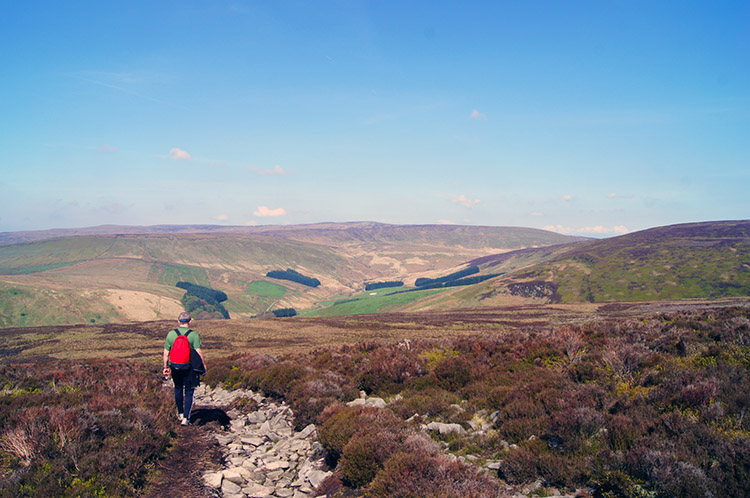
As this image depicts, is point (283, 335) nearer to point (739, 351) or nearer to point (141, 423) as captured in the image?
point (141, 423)

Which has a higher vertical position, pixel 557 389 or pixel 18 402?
pixel 557 389

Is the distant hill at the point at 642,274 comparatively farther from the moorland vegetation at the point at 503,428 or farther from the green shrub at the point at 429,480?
the green shrub at the point at 429,480

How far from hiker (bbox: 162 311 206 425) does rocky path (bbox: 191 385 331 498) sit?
104 cm

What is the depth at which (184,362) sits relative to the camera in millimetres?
10695

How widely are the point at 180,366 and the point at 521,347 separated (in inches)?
470

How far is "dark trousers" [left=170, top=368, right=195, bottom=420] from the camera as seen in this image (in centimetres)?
1083

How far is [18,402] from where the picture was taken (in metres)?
10.3

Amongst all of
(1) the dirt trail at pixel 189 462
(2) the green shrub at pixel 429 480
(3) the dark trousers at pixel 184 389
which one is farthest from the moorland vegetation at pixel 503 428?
(3) the dark trousers at pixel 184 389

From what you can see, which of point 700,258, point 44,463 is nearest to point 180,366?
point 44,463

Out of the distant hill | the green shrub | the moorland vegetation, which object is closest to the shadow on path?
the moorland vegetation

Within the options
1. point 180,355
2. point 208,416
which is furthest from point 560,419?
point 208,416

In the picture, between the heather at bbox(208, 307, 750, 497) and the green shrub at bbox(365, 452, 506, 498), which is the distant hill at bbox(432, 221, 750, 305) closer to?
the heather at bbox(208, 307, 750, 497)

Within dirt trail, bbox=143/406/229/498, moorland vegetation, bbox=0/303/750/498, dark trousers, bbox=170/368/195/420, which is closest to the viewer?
moorland vegetation, bbox=0/303/750/498

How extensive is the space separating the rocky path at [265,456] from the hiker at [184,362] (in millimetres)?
1040
